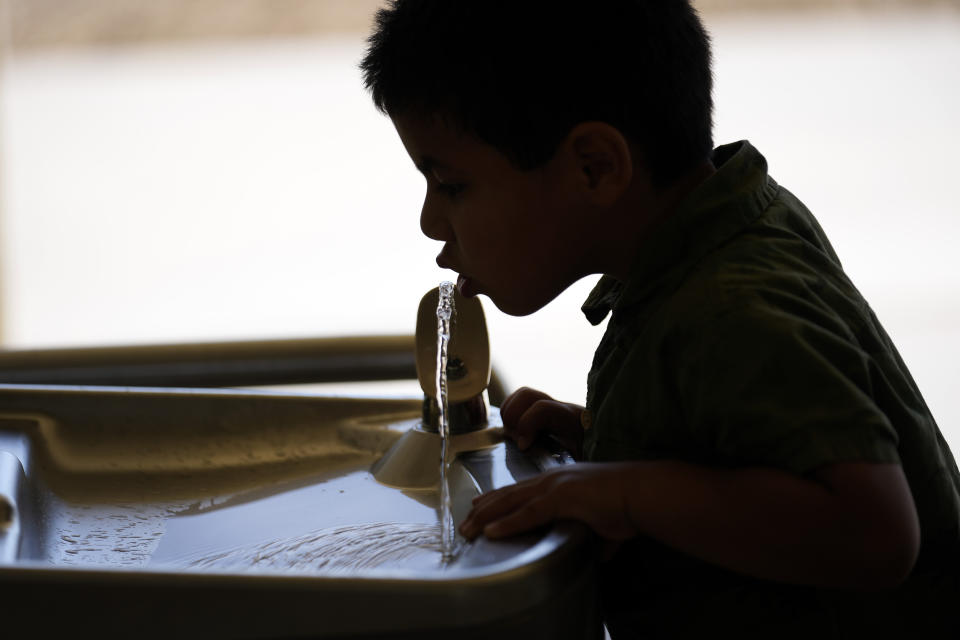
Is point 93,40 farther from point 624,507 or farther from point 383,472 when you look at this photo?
point 624,507

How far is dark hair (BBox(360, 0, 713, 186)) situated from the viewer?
62 cm

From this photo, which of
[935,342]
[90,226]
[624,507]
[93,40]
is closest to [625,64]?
A: [624,507]

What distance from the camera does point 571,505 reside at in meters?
0.54

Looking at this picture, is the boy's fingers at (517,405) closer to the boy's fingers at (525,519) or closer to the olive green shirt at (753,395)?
the olive green shirt at (753,395)

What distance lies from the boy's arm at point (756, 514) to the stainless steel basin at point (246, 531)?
20 millimetres

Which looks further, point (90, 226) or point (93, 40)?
point (90, 226)

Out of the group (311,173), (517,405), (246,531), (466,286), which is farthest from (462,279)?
(311,173)

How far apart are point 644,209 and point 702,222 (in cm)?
6

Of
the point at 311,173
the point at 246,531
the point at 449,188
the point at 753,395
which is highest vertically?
the point at 311,173

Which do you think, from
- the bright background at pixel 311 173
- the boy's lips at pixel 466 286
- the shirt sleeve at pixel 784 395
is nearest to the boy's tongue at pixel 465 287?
the boy's lips at pixel 466 286

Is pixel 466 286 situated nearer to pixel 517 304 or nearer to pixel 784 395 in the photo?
pixel 517 304

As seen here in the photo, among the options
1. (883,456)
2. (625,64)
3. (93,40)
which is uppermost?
(93,40)

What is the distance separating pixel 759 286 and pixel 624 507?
0.14 meters

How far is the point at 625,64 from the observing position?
2.05 feet
